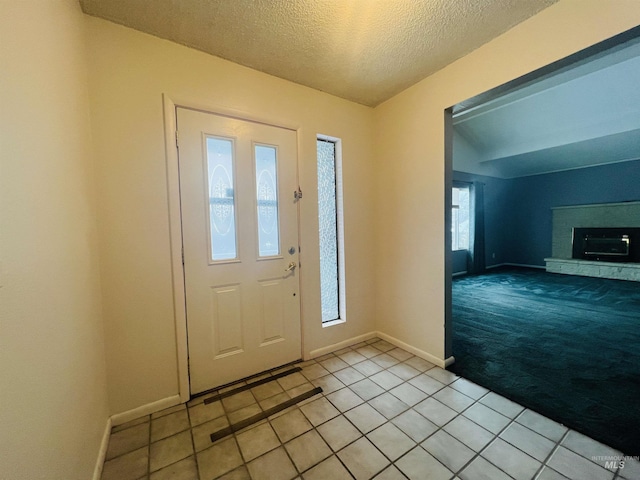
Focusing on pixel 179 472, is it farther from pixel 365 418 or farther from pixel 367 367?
pixel 367 367

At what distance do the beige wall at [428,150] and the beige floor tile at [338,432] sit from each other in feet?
3.59

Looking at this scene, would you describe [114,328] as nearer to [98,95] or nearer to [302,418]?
[302,418]

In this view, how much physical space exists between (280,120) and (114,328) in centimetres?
192

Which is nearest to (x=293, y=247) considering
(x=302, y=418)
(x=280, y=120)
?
(x=280, y=120)

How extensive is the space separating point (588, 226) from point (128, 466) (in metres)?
8.59

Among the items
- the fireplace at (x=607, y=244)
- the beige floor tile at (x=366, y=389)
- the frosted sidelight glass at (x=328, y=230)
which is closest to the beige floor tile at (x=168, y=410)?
the beige floor tile at (x=366, y=389)

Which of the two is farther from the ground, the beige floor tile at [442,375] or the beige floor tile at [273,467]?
the beige floor tile at [273,467]

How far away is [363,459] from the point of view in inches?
50.1

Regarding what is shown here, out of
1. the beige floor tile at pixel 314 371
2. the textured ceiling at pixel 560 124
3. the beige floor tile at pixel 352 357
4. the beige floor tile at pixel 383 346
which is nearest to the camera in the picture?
the beige floor tile at pixel 314 371

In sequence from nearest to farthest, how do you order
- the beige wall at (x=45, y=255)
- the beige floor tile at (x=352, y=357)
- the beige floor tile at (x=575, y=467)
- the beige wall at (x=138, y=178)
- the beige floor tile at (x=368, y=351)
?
the beige wall at (x=45, y=255)
the beige floor tile at (x=575, y=467)
the beige wall at (x=138, y=178)
the beige floor tile at (x=352, y=357)
the beige floor tile at (x=368, y=351)

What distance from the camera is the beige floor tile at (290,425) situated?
1439 millimetres

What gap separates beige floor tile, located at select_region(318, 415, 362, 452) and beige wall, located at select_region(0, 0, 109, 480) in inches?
45.0

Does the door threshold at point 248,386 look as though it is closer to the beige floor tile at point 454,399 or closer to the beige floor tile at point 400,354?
the beige floor tile at point 400,354

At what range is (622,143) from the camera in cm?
454
